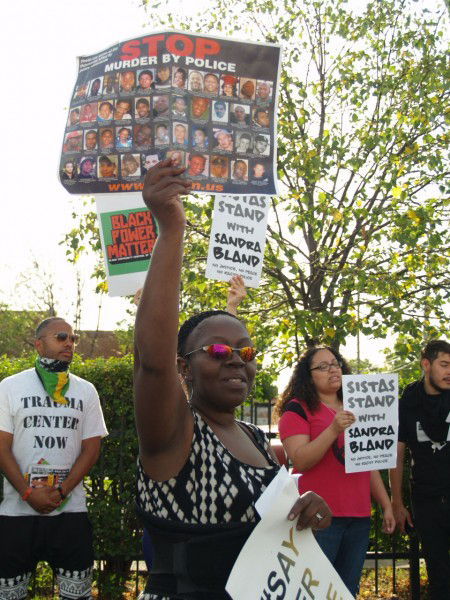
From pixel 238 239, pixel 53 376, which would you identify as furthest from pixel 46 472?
pixel 238 239

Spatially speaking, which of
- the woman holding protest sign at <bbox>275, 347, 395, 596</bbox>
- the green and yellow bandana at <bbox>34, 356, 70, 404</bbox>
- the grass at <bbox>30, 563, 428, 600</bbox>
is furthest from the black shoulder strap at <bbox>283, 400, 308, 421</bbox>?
the grass at <bbox>30, 563, 428, 600</bbox>

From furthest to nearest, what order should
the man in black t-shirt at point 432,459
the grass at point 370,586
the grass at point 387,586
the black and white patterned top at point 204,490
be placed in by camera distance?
1. the grass at point 387,586
2. the grass at point 370,586
3. the man in black t-shirt at point 432,459
4. the black and white patterned top at point 204,490

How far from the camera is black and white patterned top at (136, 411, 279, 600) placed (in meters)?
1.85

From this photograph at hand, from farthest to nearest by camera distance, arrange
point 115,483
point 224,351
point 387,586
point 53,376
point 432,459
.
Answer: point 387,586
point 115,483
point 432,459
point 53,376
point 224,351

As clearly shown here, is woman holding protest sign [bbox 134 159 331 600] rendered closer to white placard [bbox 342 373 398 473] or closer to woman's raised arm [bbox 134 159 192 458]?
woman's raised arm [bbox 134 159 192 458]

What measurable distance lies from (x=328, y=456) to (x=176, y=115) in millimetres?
2555

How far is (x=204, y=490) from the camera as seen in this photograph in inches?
73.3

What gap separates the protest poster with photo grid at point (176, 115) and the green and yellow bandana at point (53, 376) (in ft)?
6.75

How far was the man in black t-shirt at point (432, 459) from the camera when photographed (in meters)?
4.85

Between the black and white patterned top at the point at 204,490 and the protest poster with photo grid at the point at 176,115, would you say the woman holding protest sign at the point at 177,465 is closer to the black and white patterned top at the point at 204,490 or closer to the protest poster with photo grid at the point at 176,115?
the black and white patterned top at the point at 204,490

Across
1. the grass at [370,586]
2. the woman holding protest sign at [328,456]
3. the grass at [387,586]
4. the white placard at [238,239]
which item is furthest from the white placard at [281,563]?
the grass at [387,586]

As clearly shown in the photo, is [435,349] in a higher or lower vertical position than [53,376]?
higher

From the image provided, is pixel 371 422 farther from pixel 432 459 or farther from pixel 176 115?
pixel 176 115

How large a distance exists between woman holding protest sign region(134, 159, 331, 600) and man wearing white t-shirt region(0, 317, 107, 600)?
2.48 m
